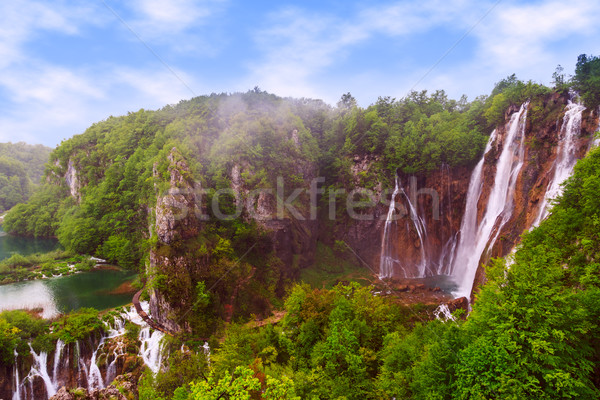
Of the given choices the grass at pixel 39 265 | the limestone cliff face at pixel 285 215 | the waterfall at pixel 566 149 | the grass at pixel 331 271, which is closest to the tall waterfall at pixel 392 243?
the grass at pixel 331 271

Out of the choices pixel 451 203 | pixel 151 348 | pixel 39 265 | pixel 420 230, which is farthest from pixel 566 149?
pixel 39 265

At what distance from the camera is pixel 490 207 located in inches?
1180

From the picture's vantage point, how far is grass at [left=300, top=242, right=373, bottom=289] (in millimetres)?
37125

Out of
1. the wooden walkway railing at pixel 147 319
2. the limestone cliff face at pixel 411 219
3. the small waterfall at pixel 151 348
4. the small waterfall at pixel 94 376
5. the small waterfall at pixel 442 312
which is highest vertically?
the limestone cliff face at pixel 411 219

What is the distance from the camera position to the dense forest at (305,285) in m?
9.89

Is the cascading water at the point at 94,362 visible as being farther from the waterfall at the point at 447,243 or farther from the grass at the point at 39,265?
the waterfall at the point at 447,243

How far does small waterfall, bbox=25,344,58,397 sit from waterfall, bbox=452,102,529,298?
116 feet

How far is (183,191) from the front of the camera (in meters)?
30.8

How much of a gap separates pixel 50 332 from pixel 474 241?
129ft

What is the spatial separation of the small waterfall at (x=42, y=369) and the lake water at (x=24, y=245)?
108 feet

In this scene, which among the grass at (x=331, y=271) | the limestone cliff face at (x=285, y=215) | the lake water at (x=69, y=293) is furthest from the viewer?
the grass at (x=331, y=271)

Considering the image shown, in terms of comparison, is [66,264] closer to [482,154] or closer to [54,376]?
[54,376]

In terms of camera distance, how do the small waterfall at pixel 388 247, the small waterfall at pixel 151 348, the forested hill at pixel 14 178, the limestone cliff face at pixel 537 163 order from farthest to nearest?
the forested hill at pixel 14 178 < the small waterfall at pixel 388 247 < the small waterfall at pixel 151 348 < the limestone cliff face at pixel 537 163

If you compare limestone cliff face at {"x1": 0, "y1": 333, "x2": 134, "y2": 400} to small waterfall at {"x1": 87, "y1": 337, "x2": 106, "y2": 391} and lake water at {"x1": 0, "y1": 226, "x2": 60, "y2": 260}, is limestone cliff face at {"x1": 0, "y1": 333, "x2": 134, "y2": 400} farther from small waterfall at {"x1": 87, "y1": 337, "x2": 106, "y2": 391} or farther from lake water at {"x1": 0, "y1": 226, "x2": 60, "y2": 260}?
lake water at {"x1": 0, "y1": 226, "x2": 60, "y2": 260}
